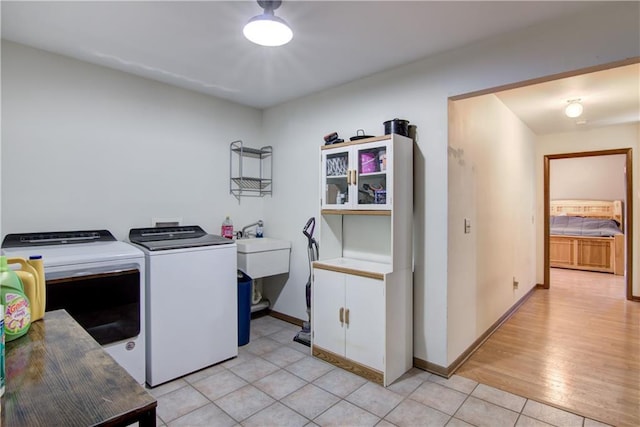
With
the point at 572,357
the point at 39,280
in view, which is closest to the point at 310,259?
the point at 39,280

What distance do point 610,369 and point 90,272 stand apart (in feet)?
12.7

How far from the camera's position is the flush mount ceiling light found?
184 centimetres

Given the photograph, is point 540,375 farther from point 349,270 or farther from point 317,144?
point 317,144

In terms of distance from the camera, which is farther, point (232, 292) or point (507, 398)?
point (232, 292)

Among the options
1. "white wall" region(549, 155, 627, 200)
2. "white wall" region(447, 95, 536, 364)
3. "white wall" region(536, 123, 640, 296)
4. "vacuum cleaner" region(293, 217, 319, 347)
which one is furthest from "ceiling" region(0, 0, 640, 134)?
"white wall" region(549, 155, 627, 200)

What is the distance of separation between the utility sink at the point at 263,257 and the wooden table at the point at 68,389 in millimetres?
2250

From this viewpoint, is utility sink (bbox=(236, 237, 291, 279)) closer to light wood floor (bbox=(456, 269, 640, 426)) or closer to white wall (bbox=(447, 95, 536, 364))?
white wall (bbox=(447, 95, 536, 364))

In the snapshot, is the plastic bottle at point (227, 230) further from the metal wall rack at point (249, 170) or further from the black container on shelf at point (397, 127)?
the black container on shelf at point (397, 127)

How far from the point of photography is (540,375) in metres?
2.60

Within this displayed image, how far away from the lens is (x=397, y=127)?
8.46 ft

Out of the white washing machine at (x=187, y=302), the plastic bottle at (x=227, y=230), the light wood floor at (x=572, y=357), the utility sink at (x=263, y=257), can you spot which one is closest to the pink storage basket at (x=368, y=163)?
the white washing machine at (x=187, y=302)

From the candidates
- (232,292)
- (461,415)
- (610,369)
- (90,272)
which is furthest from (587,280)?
(90,272)

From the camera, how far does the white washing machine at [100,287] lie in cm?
205

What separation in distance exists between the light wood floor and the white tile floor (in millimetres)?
204
